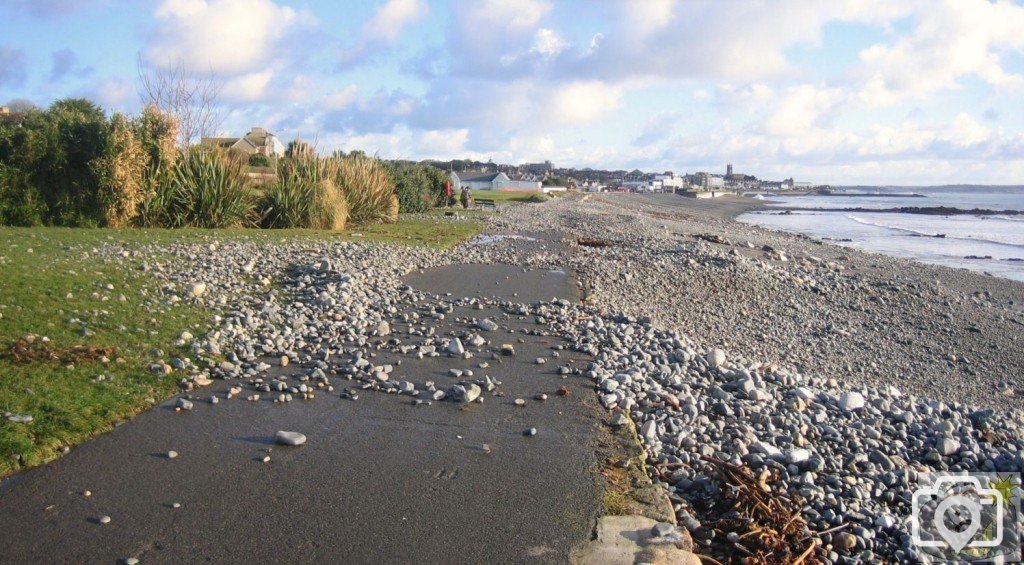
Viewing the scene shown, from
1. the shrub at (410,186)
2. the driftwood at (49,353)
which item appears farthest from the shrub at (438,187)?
the driftwood at (49,353)

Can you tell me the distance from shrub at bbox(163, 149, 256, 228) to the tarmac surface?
13473 mm

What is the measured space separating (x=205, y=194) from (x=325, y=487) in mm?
15925

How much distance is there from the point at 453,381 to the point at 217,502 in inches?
113

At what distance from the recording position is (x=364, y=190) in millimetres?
24703

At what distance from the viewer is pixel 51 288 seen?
8.39 meters

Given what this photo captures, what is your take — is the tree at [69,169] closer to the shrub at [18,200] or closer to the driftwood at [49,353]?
the shrub at [18,200]

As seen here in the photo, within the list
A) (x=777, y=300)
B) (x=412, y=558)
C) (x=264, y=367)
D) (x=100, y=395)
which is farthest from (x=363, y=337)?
(x=777, y=300)


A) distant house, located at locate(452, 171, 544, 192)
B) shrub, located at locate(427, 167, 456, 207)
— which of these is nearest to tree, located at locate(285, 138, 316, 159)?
shrub, located at locate(427, 167, 456, 207)

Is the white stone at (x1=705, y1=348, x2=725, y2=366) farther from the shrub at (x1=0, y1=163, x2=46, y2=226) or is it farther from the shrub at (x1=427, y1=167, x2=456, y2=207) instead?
the shrub at (x1=427, y1=167, x2=456, y2=207)

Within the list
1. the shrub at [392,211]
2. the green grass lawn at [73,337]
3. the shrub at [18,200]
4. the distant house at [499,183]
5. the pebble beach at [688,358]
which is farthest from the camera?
the distant house at [499,183]

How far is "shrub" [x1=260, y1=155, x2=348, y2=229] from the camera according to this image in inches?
826

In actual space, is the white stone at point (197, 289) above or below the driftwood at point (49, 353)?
above

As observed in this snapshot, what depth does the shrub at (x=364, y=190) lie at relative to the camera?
79.0ft

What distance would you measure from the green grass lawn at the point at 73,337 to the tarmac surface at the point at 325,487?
0.87 ft
